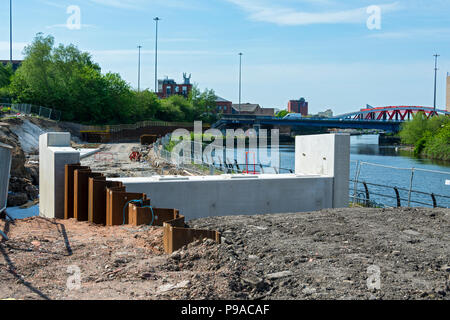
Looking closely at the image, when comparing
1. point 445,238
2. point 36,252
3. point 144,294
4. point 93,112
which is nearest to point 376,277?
point 144,294

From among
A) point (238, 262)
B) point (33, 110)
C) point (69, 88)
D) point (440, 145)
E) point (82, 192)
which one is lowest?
point (238, 262)

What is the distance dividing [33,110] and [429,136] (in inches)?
2306

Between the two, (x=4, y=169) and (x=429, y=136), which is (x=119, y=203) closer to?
(x=4, y=169)

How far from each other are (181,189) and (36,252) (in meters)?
5.74

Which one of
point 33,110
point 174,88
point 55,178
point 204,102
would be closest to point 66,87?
point 33,110

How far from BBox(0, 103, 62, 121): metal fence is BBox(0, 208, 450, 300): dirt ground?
5395cm

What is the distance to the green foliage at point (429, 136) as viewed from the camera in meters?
64.4

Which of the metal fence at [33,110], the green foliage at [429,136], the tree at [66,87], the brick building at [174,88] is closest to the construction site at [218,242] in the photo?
the metal fence at [33,110]

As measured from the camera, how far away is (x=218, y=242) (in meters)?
7.16

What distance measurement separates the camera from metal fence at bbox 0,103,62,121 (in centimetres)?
6072

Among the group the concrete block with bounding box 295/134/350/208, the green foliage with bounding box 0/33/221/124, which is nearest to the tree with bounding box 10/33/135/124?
the green foliage with bounding box 0/33/221/124

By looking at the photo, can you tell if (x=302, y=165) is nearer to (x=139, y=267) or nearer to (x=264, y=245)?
(x=264, y=245)

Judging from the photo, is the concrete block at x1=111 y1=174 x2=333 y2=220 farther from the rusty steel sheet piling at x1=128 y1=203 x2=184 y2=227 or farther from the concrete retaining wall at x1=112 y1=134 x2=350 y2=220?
the rusty steel sheet piling at x1=128 y1=203 x2=184 y2=227

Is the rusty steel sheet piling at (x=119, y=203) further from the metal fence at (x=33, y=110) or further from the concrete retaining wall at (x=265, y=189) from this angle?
the metal fence at (x=33, y=110)
